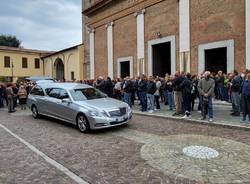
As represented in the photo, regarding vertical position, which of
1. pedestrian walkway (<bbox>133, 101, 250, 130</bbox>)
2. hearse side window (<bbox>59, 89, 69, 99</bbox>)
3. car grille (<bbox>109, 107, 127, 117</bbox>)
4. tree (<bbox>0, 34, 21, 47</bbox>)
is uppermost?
tree (<bbox>0, 34, 21, 47</bbox>)

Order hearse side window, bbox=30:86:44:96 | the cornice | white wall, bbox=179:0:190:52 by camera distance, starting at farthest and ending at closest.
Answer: the cornice
white wall, bbox=179:0:190:52
hearse side window, bbox=30:86:44:96

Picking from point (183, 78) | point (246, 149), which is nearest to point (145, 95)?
point (183, 78)

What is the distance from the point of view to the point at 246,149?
7.13m

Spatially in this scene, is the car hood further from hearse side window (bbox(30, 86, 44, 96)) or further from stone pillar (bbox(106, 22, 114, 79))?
stone pillar (bbox(106, 22, 114, 79))

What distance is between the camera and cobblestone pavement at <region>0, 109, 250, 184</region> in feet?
18.1

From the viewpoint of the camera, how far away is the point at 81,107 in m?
9.95

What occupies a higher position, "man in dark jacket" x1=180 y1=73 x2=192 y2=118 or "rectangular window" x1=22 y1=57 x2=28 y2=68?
"rectangular window" x1=22 y1=57 x2=28 y2=68

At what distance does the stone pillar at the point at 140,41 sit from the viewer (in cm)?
2196

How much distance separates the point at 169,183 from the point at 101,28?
23.7 m

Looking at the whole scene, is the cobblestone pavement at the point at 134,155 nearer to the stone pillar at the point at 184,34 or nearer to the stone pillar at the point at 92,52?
the stone pillar at the point at 184,34

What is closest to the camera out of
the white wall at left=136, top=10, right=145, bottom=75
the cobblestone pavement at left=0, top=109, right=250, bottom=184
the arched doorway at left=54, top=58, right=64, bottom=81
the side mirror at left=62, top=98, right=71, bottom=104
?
the cobblestone pavement at left=0, top=109, right=250, bottom=184

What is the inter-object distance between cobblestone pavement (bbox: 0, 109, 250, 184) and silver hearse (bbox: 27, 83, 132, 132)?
0.39m

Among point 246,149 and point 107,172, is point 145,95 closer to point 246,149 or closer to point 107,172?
point 246,149

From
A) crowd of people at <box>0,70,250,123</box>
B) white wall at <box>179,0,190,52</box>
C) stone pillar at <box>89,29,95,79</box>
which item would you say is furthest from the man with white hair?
stone pillar at <box>89,29,95,79</box>
